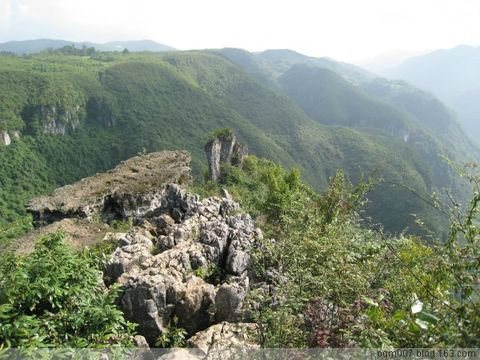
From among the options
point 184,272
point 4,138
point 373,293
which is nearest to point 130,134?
point 4,138

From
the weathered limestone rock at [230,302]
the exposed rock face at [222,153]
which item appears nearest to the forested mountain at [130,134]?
the exposed rock face at [222,153]

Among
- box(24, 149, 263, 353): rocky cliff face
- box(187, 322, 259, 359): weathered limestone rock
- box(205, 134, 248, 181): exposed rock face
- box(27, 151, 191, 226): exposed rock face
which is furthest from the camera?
box(205, 134, 248, 181): exposed rock face

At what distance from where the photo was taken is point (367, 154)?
171000 mm

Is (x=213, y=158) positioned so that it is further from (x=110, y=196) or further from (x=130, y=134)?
Answer: (x=130, y=134)

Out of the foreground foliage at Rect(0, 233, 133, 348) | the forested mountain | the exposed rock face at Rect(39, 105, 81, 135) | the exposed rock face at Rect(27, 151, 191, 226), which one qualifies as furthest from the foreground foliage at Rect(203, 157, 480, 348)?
the exposed rock face at Rect(39, 105, 81, 135)

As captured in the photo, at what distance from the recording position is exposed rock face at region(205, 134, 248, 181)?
48.5 m

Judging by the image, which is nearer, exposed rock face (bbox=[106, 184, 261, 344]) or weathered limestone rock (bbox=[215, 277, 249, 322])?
exposed rock face (bbox=[106, 184, 261, 344])

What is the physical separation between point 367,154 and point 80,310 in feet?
582

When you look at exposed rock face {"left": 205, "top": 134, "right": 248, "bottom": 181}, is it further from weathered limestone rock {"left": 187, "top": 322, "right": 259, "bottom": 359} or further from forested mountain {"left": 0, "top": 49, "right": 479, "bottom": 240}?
forested mountain {"left": 0, "top": 49, "right": 479, "bottom": 240}

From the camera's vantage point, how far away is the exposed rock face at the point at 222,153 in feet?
159

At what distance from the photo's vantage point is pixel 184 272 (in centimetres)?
1057

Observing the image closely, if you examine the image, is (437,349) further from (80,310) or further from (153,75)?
(153,75)

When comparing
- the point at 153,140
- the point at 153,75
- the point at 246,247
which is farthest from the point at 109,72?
the point at 246,247

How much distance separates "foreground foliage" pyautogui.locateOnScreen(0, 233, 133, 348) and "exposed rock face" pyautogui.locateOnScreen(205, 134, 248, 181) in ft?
135
